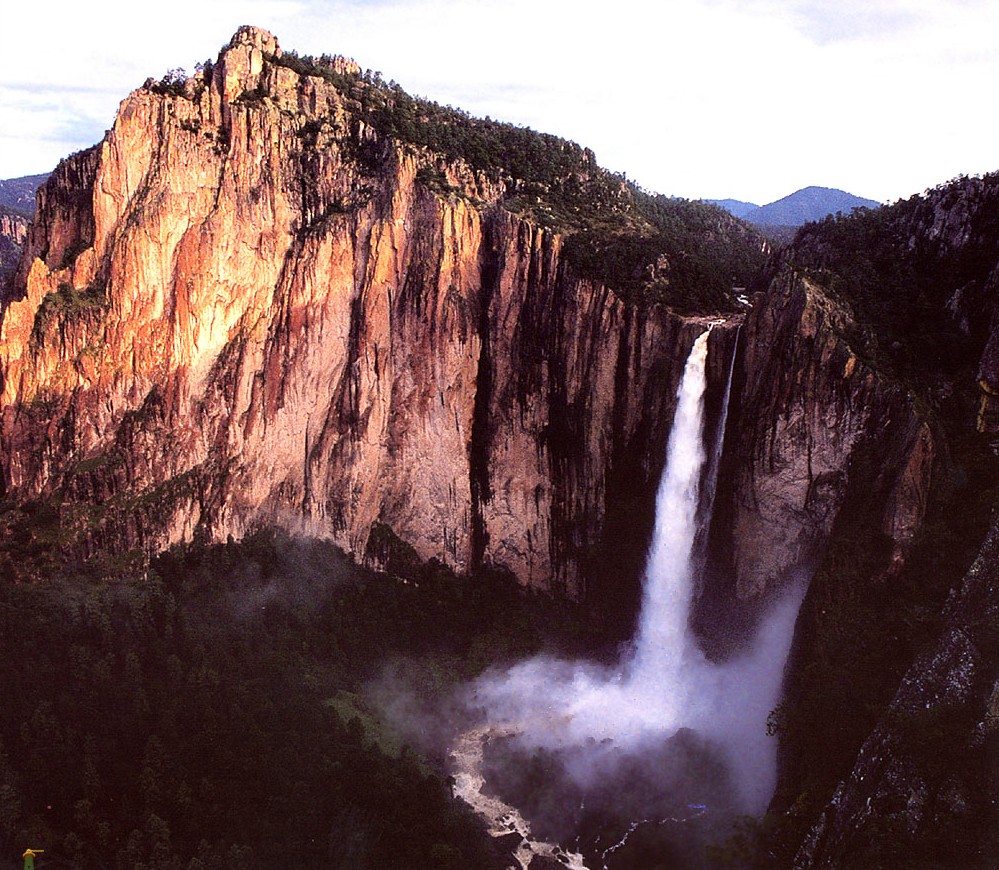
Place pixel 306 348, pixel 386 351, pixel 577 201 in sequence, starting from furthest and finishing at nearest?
1. pixel 577 201
2. pixel 386 351
3. pixel 306 348

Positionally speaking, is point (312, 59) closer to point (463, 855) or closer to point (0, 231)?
point (463, 855)

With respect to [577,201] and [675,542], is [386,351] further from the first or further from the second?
[675,542]

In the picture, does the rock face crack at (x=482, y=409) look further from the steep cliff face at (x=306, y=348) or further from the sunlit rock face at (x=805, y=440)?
the sunlit rock face at (x=805, y=440)

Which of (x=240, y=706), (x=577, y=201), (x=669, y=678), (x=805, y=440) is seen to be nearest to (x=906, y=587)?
(x=805, y=440)

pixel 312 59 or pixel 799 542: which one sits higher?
pixel 312 59

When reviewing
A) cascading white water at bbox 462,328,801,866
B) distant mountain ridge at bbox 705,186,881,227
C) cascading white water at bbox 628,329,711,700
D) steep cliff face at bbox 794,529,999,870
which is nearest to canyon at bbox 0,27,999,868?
cascading white water at bbox 628,329,711,700

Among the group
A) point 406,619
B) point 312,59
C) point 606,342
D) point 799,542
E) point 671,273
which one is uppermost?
point 312,59

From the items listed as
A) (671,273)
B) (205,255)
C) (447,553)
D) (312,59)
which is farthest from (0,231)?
(671,273)
